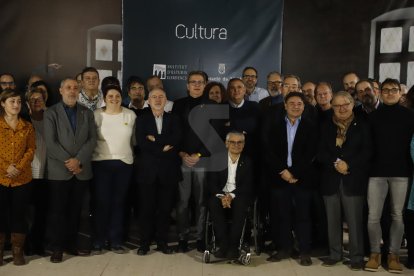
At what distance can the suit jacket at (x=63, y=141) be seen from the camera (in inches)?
162

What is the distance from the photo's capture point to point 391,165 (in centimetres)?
400

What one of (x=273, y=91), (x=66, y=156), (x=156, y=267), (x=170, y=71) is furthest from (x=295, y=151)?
(x=170, y=71)

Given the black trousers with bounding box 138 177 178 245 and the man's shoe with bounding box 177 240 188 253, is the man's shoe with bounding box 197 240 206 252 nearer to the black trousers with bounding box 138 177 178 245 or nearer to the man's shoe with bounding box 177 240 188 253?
the man's shoe with bounding box 177 240 188 253

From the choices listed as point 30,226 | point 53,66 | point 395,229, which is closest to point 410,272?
point 395,229

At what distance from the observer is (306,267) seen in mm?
4164

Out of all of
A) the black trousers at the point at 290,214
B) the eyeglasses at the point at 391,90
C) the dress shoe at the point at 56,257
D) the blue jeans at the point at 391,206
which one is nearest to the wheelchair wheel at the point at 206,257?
the black trousers at the point at 290,214

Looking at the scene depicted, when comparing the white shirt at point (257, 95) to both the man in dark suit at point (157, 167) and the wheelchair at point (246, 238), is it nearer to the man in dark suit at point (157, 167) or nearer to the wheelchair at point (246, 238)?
the man in dark suit at point (157, 167)

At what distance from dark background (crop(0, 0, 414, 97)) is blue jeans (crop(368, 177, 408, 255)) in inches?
93.9

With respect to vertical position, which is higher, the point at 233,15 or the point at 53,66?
the point at 233,15

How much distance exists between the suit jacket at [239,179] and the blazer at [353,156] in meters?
0.61

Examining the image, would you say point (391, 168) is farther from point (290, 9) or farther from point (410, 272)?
point (290, 9)

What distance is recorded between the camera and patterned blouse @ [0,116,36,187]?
394 centimetres

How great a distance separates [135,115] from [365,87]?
2.01m

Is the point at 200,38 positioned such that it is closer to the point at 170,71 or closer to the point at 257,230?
the point at 170,71
